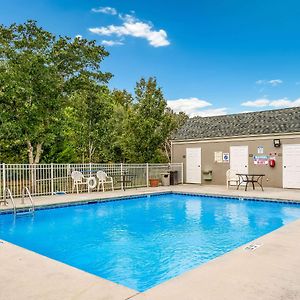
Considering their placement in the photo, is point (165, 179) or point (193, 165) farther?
point (193, 165)

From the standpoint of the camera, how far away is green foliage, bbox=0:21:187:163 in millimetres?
13406

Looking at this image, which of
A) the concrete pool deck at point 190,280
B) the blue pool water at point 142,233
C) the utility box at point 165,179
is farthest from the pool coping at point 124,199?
the concrete pool deck at point 190,280

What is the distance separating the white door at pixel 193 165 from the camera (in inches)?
680

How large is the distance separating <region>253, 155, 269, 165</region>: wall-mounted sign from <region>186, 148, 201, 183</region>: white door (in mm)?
3142

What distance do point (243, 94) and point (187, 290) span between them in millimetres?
21984

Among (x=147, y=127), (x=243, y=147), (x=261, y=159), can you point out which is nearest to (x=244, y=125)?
(x=243, y=147)

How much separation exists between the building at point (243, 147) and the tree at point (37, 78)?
272 inches

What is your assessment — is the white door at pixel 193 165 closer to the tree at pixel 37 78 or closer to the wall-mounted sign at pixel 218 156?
the wall-mounted sign at pixel 218 156

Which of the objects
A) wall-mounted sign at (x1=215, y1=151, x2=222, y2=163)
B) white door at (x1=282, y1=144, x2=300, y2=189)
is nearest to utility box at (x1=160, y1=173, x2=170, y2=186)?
wall-mounted sign at (x1=215, y1=151, x2=222, y2=163)

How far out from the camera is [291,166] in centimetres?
1420

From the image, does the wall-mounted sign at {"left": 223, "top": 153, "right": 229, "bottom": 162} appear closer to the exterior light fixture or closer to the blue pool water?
the exterior light fixture

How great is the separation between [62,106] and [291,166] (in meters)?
11.8

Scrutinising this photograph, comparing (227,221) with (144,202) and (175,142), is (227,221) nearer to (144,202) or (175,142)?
(144,202)

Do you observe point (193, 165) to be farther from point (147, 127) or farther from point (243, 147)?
point (147, 127)
